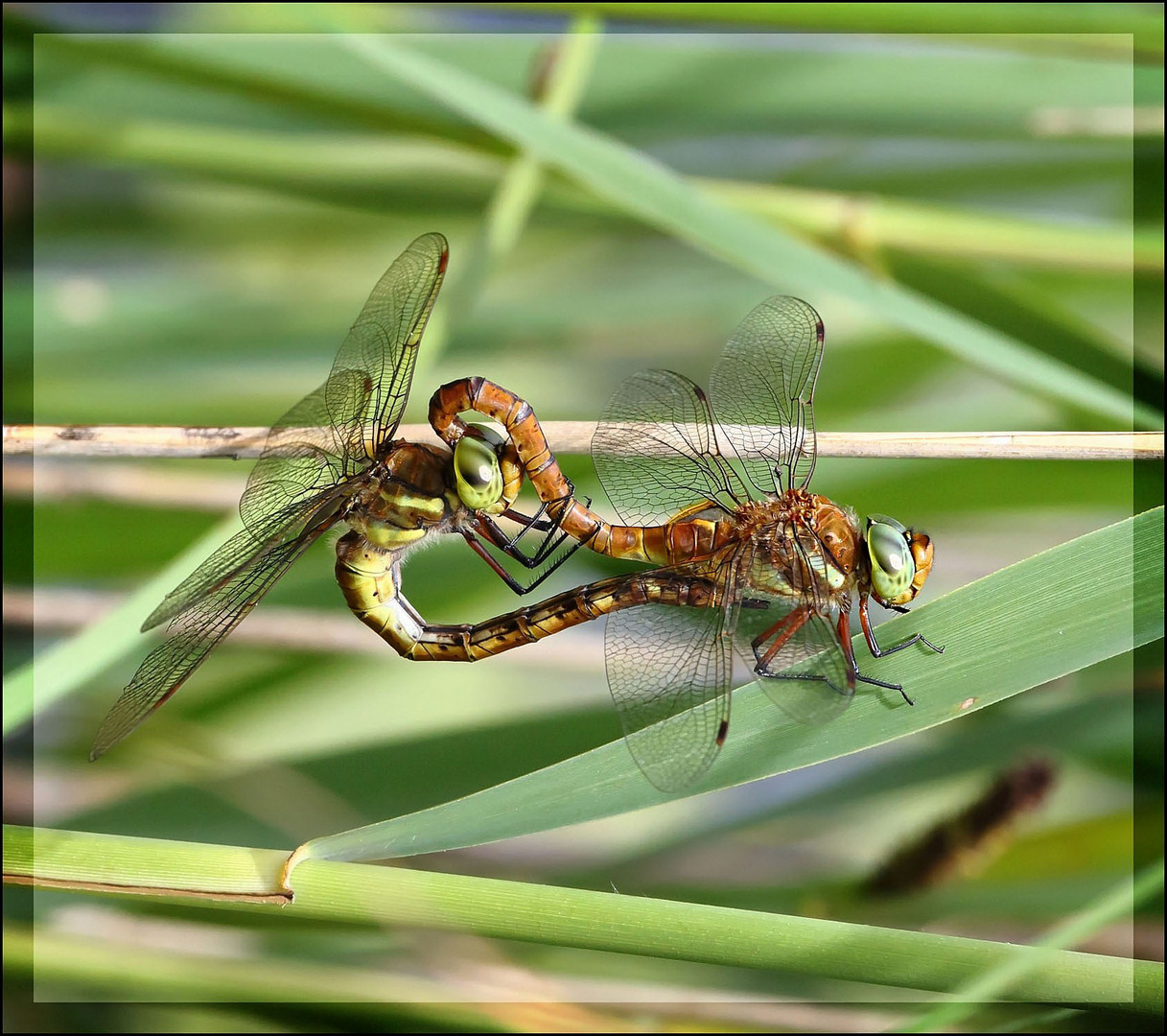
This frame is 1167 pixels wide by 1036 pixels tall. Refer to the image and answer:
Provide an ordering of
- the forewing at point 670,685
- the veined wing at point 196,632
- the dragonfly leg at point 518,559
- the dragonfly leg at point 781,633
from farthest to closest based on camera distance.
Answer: the dragonfly leg at point 518,559 → the dragonfly leg at point 781,633 → the veined wing at point 196,632 → the forewing at point 670,685

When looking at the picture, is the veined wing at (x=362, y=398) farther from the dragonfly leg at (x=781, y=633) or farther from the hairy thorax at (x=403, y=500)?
the dragonfly leg at (x=781, y=633)

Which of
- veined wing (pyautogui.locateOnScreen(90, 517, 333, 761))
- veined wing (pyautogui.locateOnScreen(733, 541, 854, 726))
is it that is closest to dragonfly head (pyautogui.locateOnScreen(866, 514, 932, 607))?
veined wing (pyautogui.locateOnScreen(733, 541, 854, 726))

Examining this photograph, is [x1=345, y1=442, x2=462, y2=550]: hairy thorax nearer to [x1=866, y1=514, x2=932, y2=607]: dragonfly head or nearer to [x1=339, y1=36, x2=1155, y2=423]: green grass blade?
[x1=339, y1=36, x2=1155, y2=423]: green grass blade

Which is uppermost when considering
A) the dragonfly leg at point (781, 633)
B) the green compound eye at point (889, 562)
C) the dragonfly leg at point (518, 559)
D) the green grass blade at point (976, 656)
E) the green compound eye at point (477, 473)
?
the green compound eye at point (477, 473)

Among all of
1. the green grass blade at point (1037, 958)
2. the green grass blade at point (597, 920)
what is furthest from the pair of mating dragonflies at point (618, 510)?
the green grass blade at point (1037, 958)

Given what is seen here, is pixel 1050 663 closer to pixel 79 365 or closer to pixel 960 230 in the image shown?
pixel 960 230

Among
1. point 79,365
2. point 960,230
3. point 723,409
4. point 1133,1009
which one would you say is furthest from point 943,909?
point 79,365

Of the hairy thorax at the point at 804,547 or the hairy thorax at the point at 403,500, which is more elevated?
the hairy thorax at the point at 403,500
